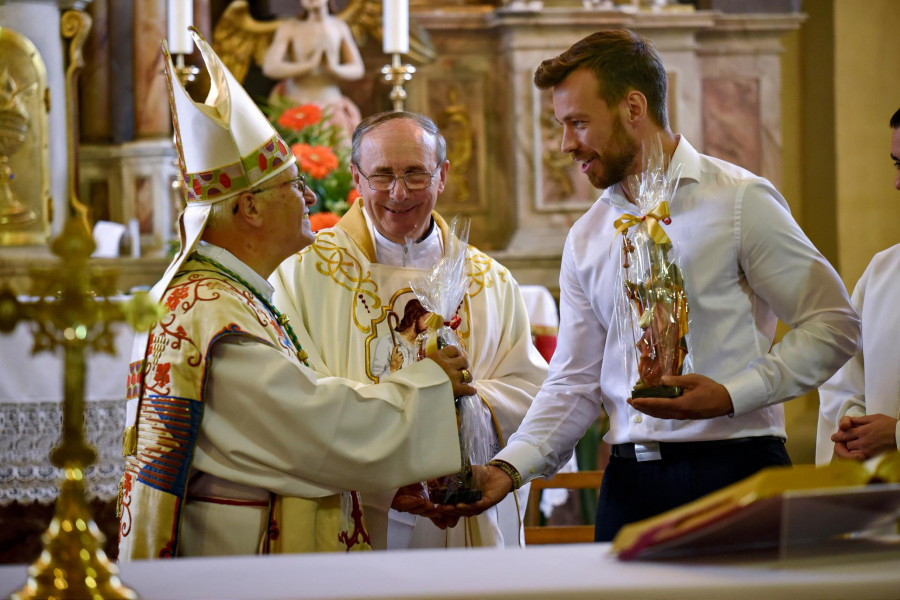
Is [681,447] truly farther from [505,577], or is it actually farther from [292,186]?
[505,577]

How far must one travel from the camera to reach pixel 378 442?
2.62 metres

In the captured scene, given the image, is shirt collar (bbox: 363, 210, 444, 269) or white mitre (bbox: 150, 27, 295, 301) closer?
white mitre (bbox: 150, 27, 295, 301)

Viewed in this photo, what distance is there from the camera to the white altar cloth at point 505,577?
5.04ft

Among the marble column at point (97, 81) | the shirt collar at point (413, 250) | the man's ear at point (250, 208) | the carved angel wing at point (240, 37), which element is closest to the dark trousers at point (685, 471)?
the shirt collar at point (413, 250)

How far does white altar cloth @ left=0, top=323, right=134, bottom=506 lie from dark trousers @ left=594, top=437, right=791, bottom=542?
299 cm

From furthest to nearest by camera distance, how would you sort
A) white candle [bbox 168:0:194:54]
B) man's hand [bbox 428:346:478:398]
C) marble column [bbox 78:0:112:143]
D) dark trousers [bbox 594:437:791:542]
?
marble column [bbox 78:0:112:143], white candle [bbox 168:0:194:54], dark trousers [bbox 594:437:791:542], man's hand [bbox 428:346:478:398]

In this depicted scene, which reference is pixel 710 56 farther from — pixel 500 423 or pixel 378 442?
pixel 378 442

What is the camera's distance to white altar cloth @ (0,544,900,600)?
1.54 m

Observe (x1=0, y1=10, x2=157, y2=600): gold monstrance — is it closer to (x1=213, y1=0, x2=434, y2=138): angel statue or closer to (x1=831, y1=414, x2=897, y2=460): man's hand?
(x1=831, y1=414, x2=897, y2=460): man's hand

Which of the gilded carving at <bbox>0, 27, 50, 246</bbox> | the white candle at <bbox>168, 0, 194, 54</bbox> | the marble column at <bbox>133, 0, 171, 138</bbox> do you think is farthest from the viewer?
the marble column at <bbox>133, 0, 171, 138</bbox>

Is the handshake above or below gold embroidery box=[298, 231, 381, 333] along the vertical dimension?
below

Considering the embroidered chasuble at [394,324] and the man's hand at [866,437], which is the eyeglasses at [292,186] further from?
the man's hand at [866,437]

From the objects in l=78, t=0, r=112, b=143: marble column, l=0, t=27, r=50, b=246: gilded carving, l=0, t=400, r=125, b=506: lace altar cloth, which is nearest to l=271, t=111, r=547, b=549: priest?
l=0, t=400, r=125, b=506: lace altar cloth

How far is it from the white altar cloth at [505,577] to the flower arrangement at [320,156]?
10.8 ft
